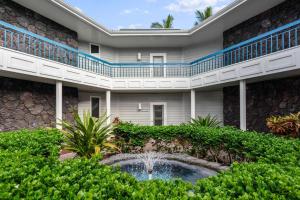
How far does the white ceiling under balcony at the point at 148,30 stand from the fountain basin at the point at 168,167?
687cm

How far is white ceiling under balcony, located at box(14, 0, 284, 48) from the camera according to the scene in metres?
8.02

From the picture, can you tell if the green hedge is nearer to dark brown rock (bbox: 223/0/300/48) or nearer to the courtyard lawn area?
the courtyard lawn area

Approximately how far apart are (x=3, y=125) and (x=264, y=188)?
899 cm

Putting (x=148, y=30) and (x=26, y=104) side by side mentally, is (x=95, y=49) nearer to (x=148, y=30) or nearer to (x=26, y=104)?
(x=148, y=30)

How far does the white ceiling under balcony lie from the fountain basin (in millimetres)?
6873

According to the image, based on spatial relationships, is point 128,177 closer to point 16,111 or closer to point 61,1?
point 16,111

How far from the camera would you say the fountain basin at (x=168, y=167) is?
17.6ft

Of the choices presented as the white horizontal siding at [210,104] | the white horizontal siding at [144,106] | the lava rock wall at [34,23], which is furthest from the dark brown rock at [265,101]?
the lava rock wall at [34,23]

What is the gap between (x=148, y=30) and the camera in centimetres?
1142

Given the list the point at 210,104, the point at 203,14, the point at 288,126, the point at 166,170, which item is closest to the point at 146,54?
the point at 210,104

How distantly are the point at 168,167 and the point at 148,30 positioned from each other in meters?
8.47

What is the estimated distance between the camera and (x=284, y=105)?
793 cm

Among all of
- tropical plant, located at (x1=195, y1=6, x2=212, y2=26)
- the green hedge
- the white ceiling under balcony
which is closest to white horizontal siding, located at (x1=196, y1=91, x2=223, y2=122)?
the white ceiling under balcony

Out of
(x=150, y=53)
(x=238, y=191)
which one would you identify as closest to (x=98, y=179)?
(x=238, y=191)
